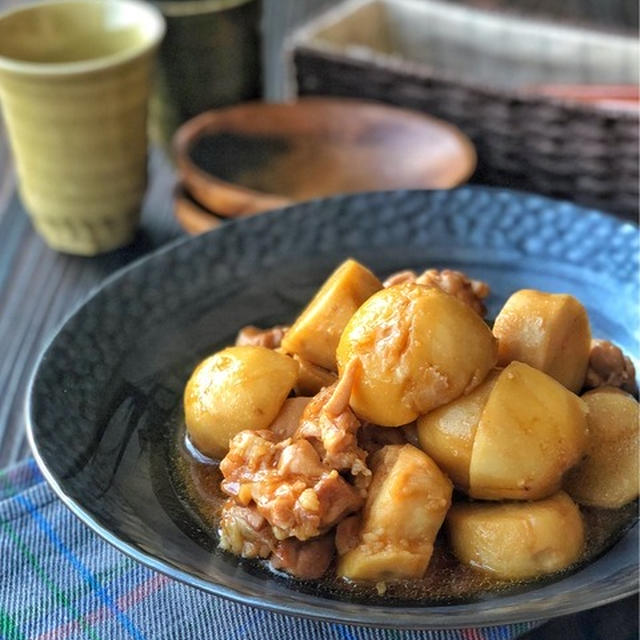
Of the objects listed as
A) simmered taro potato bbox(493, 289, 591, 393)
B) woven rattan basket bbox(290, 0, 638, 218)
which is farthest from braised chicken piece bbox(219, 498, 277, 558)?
woven rattan basket bbox(290, 0, 638, 218)

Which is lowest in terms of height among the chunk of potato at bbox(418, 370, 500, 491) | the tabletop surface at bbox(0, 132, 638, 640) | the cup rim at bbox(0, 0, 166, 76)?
the tabletop surface at bbox(0, 132, 638, 640)

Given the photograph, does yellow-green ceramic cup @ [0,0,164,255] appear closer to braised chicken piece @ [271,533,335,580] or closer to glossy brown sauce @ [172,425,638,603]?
glossy brown sauce @ [172,425,638,603]

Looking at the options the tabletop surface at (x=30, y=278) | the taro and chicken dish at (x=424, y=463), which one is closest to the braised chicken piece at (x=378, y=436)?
the taro and chicken dish at (x=424, y=463)

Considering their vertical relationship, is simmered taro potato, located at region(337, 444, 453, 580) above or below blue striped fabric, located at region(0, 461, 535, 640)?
above

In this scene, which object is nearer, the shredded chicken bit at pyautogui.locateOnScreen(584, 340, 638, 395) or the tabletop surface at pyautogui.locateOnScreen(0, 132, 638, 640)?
the shredded chicken bit at pyautogui.locateOnScreen(584, 340, 638, 395)

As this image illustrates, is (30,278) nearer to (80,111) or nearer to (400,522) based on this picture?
(80,111)

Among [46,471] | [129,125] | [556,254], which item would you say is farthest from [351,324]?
[129,125]

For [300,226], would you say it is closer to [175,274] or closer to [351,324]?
[175,274]
